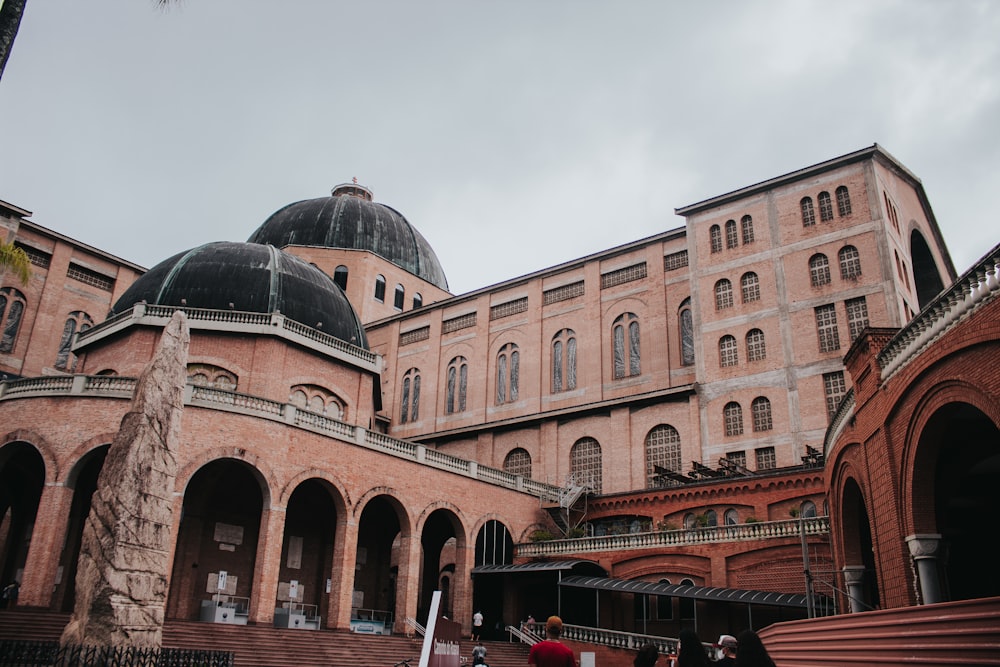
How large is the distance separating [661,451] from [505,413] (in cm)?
1028

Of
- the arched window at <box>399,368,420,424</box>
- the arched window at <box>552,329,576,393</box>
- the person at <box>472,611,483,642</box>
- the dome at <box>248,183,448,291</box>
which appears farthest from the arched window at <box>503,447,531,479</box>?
the dome at <box>248,183,448,291</box>

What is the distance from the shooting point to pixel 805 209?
36.7 metres

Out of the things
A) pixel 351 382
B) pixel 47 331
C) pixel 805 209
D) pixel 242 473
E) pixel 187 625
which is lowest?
pixel 187 625

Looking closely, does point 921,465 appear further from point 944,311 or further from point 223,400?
point 223,400

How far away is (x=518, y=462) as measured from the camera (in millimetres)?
43094

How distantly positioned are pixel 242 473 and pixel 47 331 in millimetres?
21914

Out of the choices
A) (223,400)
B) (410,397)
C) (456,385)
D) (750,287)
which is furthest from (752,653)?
(410,397)

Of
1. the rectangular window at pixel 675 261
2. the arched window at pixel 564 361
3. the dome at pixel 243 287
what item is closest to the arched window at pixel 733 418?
the rectangular window at pixel 675 261

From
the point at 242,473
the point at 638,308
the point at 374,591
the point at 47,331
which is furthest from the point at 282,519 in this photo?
the point at 47,331

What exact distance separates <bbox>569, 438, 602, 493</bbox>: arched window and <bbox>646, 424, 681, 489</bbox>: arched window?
9.06 ft

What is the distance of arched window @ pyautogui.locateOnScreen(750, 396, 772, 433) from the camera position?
34469 millimetres

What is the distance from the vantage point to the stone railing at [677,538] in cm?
2691

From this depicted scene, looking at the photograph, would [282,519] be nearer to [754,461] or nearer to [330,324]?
[330,324]

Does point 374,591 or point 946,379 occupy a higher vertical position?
point 946,379
